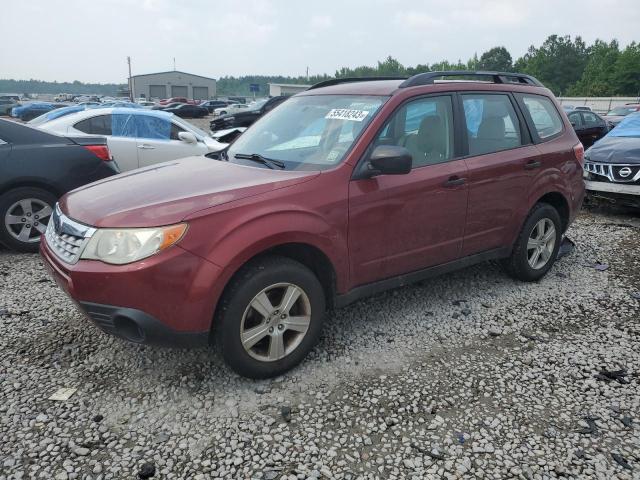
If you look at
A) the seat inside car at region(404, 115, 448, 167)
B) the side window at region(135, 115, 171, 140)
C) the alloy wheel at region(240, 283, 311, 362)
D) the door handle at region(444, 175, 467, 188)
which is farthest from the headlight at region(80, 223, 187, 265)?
the side window at region(135, 115, 171, 140)

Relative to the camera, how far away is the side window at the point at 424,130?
3.40m

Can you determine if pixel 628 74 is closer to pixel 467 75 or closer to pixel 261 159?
pixel 467 75

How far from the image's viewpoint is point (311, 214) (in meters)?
2.94

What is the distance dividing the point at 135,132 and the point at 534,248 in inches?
232

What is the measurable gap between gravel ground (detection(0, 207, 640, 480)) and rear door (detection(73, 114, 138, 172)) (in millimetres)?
3223

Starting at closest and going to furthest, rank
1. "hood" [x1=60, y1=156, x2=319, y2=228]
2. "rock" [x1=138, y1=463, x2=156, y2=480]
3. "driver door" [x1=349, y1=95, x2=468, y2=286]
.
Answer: "rock" [x1=138, y1=463, x2=156, y2=480] < "hood" [x1=60, y1=156, x2=319, y2=228] < "driver door" [x1=349, y1=95, x2=468, y2=286]

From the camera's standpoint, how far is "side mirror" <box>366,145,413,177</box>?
3016 mm

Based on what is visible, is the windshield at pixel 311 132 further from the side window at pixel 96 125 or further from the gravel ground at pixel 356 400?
the side window at pixel 96 125

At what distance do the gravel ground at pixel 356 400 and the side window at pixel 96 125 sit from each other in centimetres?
406

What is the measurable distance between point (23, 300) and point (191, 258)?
2.37 m

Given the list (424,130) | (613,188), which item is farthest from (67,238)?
(613,188)

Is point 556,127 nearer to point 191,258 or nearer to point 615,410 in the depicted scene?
point 615,410

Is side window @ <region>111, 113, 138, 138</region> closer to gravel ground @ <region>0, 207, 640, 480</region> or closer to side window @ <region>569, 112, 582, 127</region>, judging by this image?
gravel ground @ <region>0, 207, 640, 480</region>

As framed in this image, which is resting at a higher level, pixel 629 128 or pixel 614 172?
pixel 629 128
